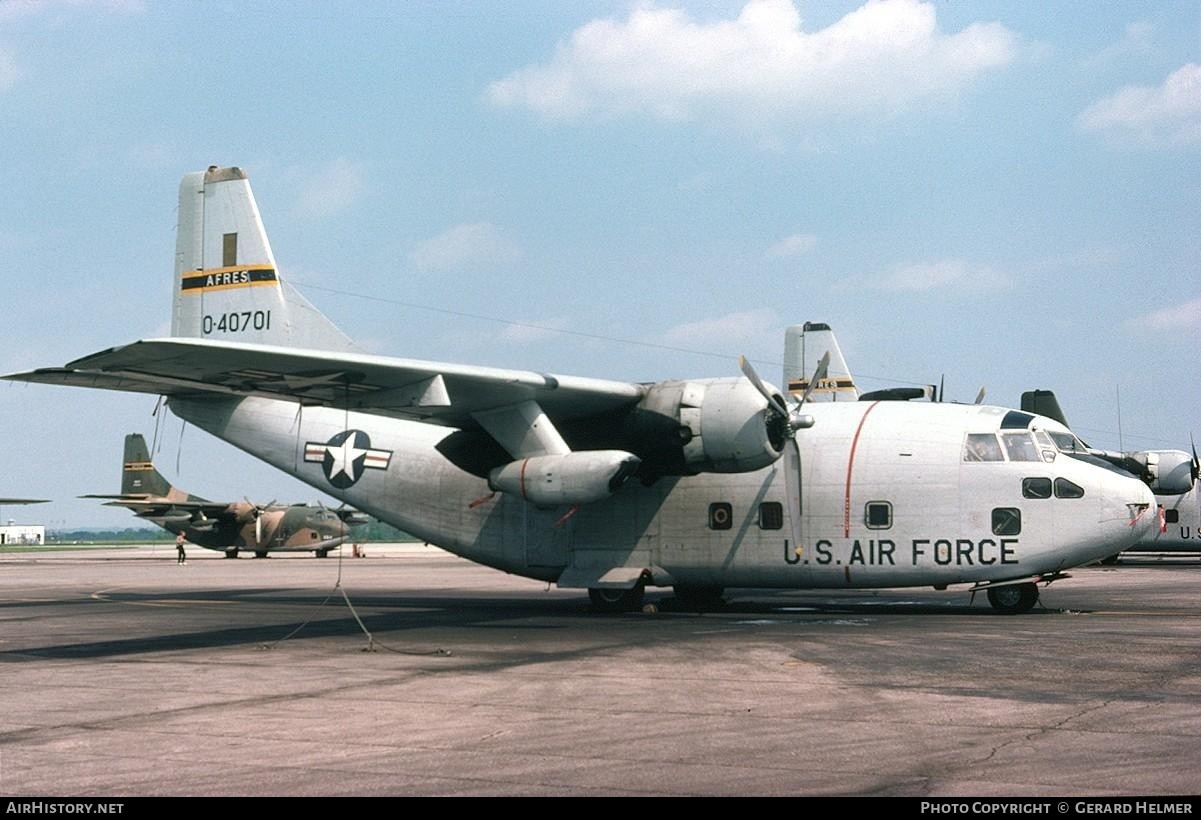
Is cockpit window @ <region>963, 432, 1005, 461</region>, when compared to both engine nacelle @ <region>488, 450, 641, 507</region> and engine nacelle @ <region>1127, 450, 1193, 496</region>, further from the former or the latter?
engine nacelle @ <region>1127, 450, 1193, 496</region>

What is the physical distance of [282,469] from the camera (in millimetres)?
25766

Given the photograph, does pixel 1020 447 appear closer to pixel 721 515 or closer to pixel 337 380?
pixel 721 515

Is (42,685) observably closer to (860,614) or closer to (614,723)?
(614,723)

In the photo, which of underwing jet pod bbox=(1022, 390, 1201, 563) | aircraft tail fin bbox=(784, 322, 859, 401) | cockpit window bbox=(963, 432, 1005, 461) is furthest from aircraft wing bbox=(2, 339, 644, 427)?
underwing jet pod bbox=(1022, 390, 1201, 563)

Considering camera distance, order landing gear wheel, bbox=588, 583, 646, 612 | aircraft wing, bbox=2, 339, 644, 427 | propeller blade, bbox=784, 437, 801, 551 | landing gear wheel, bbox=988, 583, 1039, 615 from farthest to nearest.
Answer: landing gear wheel, bbox=588, 583, 646, 612, propeller blade, bbox=784, 437, 801, 551, landing gear wheel, bbox=988, 583, 1039, 615, aircraft wing, bbox=2, 339, 644, 427

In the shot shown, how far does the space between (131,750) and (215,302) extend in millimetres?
18700

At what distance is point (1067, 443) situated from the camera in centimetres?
2114

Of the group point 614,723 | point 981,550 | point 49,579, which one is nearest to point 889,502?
point 981,550

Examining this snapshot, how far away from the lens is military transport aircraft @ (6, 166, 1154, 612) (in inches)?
766

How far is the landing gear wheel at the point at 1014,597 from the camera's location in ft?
69.2

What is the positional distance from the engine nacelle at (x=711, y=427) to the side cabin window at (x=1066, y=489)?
4.72 metres

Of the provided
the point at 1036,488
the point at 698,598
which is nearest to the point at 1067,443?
the point at 1036,488

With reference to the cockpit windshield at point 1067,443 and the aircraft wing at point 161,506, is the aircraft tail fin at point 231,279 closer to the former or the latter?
the cockpit windshield at point 1067,443

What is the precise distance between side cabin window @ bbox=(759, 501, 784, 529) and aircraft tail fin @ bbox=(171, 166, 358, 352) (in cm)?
983
